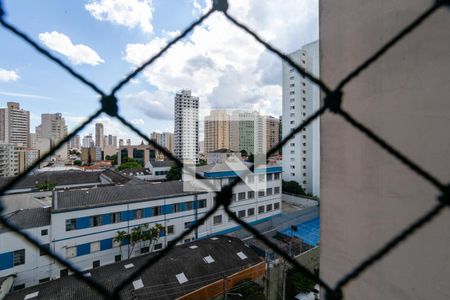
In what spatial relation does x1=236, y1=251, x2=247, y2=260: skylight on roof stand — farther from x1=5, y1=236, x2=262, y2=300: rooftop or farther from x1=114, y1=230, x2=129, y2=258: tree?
x1=114, y1=230, x2=129, y2=258: tree

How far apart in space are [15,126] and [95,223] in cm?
2359

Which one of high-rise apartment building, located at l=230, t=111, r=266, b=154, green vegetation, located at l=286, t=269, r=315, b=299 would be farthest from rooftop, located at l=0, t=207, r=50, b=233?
high-rise apartment building, located at l=230, t=111, r=266, b=154

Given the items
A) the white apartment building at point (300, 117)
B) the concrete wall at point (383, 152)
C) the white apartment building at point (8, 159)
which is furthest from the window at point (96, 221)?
the white apartment building at point (8, 159)

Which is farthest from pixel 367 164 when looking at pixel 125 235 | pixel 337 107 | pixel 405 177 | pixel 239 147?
pixel 239 147

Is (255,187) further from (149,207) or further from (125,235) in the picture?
(125,235)

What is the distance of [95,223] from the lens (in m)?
5.86

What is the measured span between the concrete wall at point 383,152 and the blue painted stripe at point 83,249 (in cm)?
650

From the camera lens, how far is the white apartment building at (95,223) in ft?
17.0

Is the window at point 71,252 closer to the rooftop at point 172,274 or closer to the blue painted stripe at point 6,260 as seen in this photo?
the blue painted stripe at point 6,260

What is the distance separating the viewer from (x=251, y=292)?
4.60m

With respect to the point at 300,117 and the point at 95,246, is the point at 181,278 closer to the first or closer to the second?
the point at 95,246

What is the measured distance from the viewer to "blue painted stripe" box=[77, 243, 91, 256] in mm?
5676

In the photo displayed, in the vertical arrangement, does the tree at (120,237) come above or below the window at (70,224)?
below

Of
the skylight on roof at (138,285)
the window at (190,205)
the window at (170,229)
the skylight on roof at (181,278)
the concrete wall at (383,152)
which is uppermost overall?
the concrete wall at (383,152)
